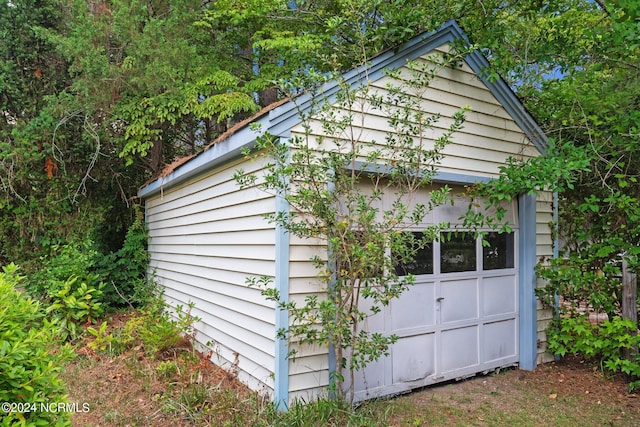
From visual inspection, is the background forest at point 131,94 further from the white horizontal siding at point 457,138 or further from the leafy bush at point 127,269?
the white horizontal siding at point 457,138

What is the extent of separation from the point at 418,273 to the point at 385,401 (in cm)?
138

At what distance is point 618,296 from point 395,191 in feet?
10.8

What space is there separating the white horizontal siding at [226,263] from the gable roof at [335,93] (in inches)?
8.6

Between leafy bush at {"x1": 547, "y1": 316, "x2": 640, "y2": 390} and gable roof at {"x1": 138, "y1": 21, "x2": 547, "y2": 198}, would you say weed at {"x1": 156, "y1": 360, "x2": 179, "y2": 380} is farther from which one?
leafy bush at {"x1": 547, "y1": 316, "x2": 640, "y2": 390}

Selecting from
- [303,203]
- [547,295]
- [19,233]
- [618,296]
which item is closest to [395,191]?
[303,203]

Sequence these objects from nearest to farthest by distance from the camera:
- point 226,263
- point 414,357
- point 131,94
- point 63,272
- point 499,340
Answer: point 414,357, point 226,263, point 499,340, point 63,272, point 131,94

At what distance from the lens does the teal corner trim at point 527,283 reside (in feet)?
18.2

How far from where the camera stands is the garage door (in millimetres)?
4512

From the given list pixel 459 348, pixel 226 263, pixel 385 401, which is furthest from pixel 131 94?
pixel 459 348

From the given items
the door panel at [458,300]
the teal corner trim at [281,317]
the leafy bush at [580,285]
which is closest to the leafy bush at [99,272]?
the teal corner trim at [281,317]

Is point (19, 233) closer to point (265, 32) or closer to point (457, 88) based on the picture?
point (265, 32)

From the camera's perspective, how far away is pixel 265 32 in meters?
9.22

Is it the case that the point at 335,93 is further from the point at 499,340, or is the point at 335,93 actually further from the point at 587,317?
the point at 587,317

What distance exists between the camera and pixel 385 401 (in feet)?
14.0
